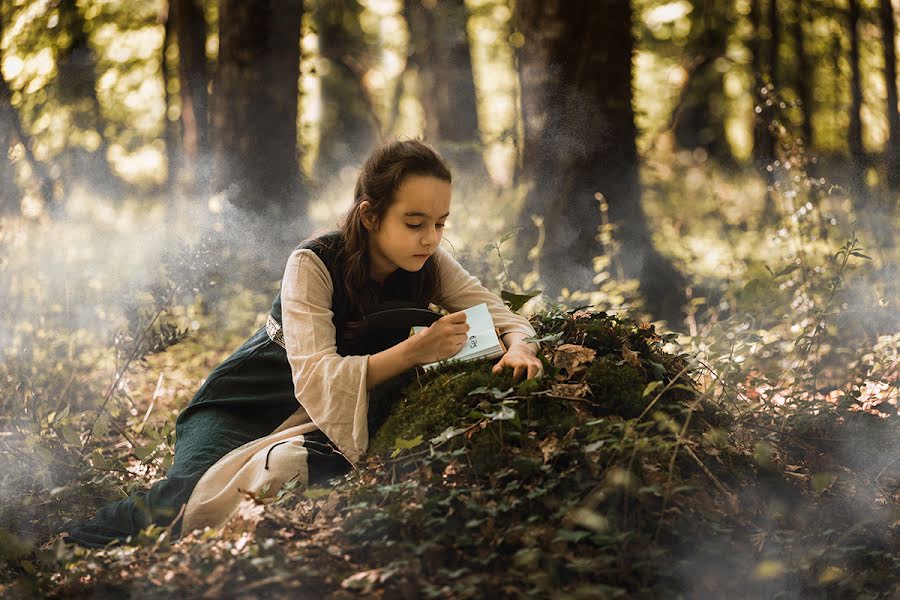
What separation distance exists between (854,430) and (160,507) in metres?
2.71

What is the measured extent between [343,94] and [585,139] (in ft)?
27.7

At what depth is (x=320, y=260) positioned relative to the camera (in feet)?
10.0

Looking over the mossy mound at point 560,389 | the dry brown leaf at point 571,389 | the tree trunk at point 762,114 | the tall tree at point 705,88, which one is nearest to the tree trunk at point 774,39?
the tree trunk at point 762,114

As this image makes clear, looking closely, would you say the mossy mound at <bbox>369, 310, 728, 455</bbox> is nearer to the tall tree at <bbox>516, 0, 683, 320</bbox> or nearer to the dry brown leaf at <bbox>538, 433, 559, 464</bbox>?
the dry brown leaf at <bbox>538, 433, 559, 464</bbox>

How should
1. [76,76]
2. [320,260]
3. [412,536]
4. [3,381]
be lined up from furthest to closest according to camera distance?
[76,76]
[3,381]
[320,260]
[412,536]

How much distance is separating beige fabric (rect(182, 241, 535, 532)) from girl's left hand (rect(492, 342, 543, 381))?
47 centimetres

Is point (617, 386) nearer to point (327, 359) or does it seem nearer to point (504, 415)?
point (504, 415)

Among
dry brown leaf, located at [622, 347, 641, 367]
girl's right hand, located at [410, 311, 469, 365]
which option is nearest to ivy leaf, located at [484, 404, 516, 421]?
girl's right hand, located at [410, 311, 469, 365]

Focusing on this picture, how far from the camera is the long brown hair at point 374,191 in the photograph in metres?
3.02

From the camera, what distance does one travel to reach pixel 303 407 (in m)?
3.04

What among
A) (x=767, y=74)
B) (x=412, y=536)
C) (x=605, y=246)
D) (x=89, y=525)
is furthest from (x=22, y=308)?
(x=767, y=74)

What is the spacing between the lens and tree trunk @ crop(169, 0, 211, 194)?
28.6 feet

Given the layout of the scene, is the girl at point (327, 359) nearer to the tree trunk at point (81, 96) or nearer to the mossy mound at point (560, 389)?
the mossy mound at point (560, 389)

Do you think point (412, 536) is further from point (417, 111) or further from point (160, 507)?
point (417, 111)
